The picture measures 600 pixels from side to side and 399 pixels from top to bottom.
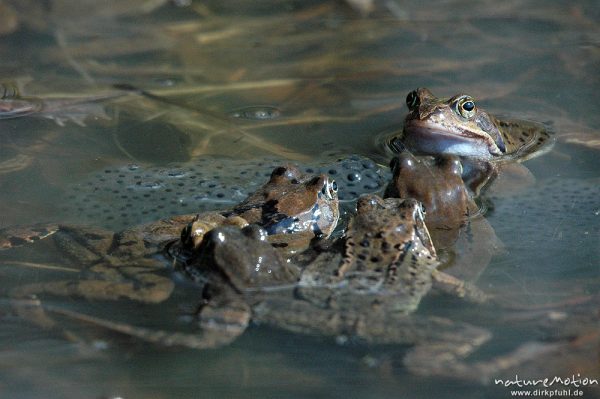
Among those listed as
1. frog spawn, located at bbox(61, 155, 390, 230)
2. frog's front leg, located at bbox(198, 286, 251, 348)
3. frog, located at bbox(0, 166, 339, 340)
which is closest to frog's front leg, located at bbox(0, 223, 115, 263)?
frog, located at bbox(0, 166, 339, 340)

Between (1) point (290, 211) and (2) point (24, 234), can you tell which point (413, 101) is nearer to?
(1) point (290, 211)

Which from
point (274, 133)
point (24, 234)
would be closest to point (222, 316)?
point (24, 234)

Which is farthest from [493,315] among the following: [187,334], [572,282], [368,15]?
[368,15]

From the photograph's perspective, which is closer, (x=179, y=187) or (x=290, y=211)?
(x=290, y=211)

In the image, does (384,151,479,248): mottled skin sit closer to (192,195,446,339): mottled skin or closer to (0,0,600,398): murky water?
(0,0,600,398): murky water

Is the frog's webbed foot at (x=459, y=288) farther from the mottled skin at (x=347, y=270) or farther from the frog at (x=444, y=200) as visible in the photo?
the frog at (x=444, y=200)

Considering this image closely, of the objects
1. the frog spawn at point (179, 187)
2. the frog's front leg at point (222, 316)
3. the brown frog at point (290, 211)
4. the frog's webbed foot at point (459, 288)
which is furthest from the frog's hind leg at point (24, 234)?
the frog's webbed foot at point (459, 288)
